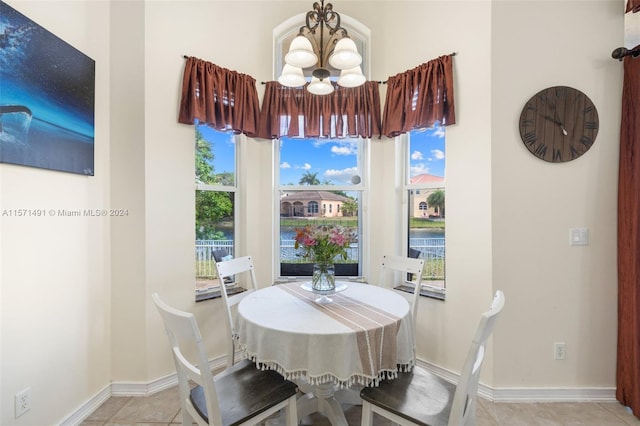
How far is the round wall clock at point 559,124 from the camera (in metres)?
2.04

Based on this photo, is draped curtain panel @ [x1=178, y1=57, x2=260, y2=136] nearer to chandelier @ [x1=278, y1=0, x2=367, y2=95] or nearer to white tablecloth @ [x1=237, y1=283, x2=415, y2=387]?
chandelier @ [x1=278, y1=0, x2=367, y2=95]

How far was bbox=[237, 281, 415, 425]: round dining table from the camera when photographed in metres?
1.37

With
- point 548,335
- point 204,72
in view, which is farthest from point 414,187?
point 204,72

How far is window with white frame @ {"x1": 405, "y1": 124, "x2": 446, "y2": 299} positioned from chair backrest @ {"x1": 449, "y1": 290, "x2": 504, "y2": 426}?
1235mm

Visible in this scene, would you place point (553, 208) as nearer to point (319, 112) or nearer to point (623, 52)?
point (623, 52)

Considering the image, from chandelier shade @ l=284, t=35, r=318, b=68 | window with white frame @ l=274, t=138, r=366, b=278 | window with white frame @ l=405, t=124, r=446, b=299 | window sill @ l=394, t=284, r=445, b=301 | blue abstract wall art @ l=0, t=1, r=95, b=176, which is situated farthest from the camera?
window with white frame @ l=274, t=138, r=366, b=278

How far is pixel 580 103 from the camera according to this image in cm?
204

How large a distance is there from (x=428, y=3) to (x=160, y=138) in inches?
93.0

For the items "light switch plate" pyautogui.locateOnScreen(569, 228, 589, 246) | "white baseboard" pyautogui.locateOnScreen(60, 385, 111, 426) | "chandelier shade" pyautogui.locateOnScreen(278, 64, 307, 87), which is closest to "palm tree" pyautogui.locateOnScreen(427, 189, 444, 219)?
"light switch plate" pyautogui.locateOnScreen(569, 228, 589, 246)

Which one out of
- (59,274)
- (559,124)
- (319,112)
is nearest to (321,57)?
(319,112)

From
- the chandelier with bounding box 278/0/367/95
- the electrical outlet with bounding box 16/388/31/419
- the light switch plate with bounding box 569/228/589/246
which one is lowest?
the electrical outlet with bounding box 16/388/31/419

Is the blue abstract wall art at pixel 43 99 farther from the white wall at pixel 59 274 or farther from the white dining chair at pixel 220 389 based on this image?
the white dining chair at pixel 220 389

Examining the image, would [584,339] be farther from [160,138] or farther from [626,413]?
[160,138]

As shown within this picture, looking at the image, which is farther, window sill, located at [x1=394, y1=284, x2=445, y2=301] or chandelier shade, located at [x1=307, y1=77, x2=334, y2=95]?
window sill, located at [x1=394, y1=284, x2=445, y2=301]
